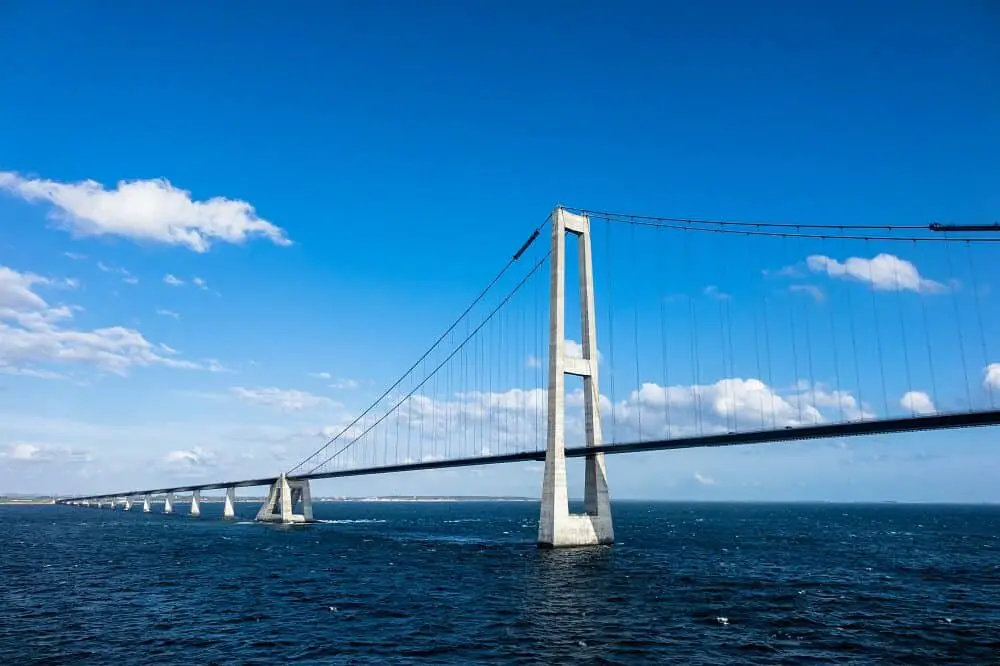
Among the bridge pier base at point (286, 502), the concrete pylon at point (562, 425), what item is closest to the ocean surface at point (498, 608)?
the concrete pylon at point (562, 425)

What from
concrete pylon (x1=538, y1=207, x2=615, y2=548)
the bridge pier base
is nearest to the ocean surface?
concrete pylon (x1=538, y1=207, x2=615, y2=548)

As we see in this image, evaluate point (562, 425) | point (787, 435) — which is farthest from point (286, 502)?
point (787, 435)

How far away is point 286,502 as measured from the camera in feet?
412

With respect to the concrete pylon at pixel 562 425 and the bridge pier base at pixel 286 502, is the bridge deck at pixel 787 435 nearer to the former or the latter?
the concrete pylon at pixel 562 425

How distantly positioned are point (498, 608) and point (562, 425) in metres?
28.5

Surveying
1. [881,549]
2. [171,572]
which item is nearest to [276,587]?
[171,572]

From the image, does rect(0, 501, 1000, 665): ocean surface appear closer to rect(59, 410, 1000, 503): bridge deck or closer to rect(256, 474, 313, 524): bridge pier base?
rect(59, 410, 1000, 503): bridge deck

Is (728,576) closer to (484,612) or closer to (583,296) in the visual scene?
(484,612)

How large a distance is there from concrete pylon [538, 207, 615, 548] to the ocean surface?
98.7 inches

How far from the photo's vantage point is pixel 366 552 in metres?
64.5

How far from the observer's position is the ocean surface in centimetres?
2478

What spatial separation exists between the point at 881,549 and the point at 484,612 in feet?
196

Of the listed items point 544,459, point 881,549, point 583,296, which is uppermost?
point 583,296

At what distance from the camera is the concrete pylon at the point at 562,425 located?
195 feet
